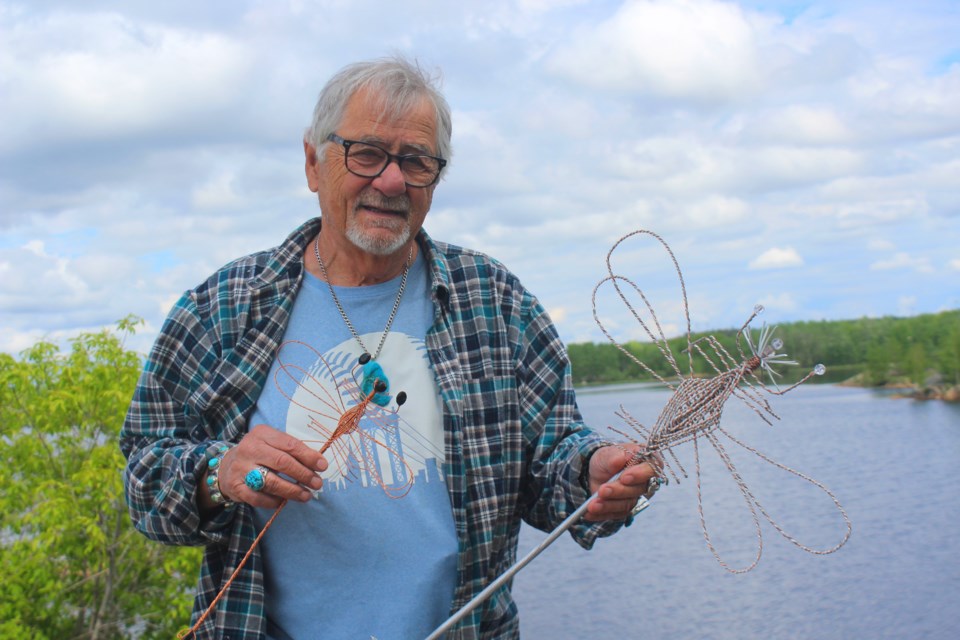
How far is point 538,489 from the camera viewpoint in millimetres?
2564

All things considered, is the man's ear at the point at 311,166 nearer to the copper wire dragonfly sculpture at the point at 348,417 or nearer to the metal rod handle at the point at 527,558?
the copper wire dragonfly sculpture at the point at 348,417

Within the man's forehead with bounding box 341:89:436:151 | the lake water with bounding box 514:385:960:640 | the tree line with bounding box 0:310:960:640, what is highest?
the man's forehead with bounding box 341:89:436:151

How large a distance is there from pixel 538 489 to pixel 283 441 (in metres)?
0.81

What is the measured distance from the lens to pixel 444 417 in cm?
247

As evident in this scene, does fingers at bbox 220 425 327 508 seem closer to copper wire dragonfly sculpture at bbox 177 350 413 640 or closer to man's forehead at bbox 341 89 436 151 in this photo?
copper wire dragonfly sculpture at bbox 177 350 413 640

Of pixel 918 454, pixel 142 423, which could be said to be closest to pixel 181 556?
pixel 142 423

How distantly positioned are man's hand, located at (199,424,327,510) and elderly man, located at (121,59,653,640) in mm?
19

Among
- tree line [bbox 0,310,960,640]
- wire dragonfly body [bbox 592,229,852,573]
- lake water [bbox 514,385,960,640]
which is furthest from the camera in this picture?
lake water [bbox 514,385,960,640]

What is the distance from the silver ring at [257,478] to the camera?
2049 millimetres

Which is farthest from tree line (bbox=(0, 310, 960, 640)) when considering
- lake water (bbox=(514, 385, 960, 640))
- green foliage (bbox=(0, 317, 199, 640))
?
lake water (bbox=(514, 385, 960, 640))

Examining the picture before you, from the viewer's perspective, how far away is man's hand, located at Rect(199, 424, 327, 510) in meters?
2.05

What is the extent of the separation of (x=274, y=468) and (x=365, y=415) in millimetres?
449

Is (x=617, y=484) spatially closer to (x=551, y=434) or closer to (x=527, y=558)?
(x=527, y=558)

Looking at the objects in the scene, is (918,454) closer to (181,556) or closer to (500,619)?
(181,556)
